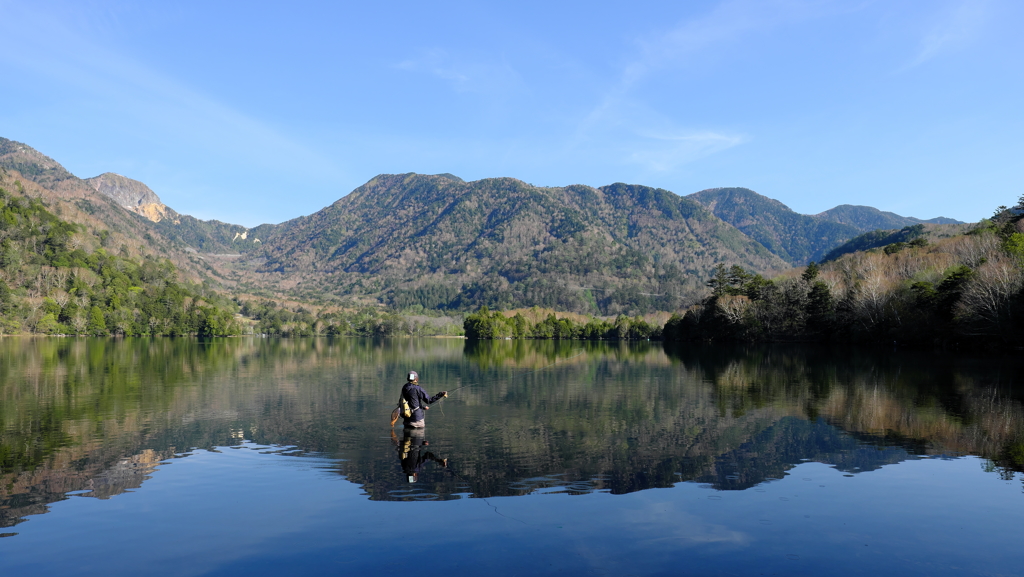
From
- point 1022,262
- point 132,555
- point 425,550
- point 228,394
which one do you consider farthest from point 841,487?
point 1022,262

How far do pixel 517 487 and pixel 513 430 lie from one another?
295 inches

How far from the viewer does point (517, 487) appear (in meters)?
14.2

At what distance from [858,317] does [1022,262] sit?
27.7 metres

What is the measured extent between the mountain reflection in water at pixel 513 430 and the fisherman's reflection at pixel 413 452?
10 cm

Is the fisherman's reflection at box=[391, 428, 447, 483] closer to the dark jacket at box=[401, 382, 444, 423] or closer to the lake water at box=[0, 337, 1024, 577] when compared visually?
the lake water at box=[0, 337, 1024, 577]

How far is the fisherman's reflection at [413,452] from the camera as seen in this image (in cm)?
1573

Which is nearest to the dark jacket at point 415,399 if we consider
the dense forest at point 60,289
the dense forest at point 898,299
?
the dense forest at point 898,299

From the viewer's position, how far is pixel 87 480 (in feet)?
48.2

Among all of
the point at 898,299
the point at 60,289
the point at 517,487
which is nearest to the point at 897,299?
the point at 898,299

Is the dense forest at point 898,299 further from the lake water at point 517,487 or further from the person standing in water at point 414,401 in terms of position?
the person standing in water at point 414,401

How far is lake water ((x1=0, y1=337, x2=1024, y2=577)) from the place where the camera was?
1003cm

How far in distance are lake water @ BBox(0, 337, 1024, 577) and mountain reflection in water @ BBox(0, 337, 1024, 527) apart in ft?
0.43

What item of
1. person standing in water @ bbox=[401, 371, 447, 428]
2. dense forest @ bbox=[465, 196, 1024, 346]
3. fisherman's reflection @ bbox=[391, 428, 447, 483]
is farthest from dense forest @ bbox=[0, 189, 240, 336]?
fisherman's reflection @ bbox=[391, 428, 447, 483]

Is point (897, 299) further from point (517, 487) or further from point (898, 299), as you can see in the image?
point (517, 487)
